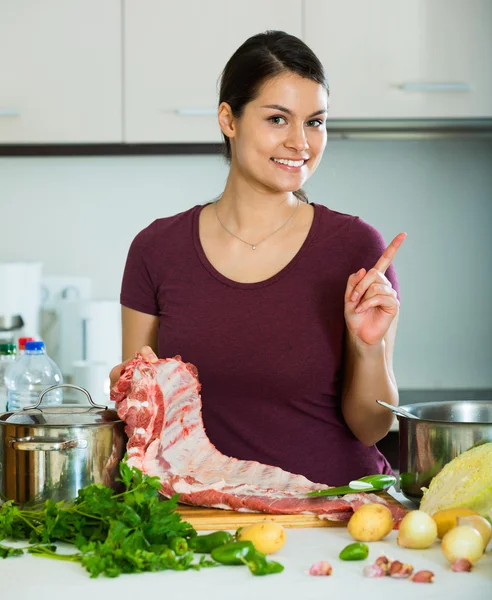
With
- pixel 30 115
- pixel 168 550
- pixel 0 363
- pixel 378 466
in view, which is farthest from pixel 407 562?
pixel 30 115

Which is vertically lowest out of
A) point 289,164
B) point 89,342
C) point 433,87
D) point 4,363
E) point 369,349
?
point 89,342

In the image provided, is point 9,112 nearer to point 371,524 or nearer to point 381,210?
point 381,210

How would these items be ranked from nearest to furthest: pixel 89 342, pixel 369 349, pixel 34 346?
1. pixel 369 349
2. pixel 34 346
3. pixel 89 342

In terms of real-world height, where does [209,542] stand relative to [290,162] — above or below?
below

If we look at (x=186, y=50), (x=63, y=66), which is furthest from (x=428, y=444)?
(x=63, y=66)

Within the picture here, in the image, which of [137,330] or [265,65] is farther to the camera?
[137,330]

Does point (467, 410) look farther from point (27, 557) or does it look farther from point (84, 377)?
point (84, 377)

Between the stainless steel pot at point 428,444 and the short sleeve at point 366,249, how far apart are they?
39cm

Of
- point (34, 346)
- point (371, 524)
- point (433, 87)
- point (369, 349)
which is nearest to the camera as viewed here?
point (371, 524)

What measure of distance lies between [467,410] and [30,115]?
1901mm

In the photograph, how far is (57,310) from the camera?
3059mm

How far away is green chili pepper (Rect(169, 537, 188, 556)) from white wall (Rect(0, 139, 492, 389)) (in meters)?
2.11

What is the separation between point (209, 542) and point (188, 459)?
311 millimetres

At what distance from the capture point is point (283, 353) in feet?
5.42
